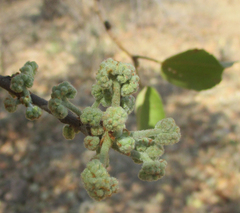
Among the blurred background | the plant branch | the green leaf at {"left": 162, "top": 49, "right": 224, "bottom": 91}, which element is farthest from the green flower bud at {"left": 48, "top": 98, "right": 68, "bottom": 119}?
the blurred background

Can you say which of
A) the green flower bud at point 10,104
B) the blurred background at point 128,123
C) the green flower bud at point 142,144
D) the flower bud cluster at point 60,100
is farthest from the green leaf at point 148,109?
the blurred background at point 128,123

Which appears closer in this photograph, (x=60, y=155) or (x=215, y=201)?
(x=215, y=201)

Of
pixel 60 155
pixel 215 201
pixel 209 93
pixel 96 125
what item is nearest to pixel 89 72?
pixel 60 155

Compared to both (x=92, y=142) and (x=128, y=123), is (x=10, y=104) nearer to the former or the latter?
(x=92, y=142)

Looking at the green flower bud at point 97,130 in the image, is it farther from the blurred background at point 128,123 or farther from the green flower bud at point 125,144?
the blurred background at point 128,123

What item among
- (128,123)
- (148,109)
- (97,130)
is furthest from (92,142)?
(128,123)

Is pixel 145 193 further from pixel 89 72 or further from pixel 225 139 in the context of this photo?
pixel 89 72
